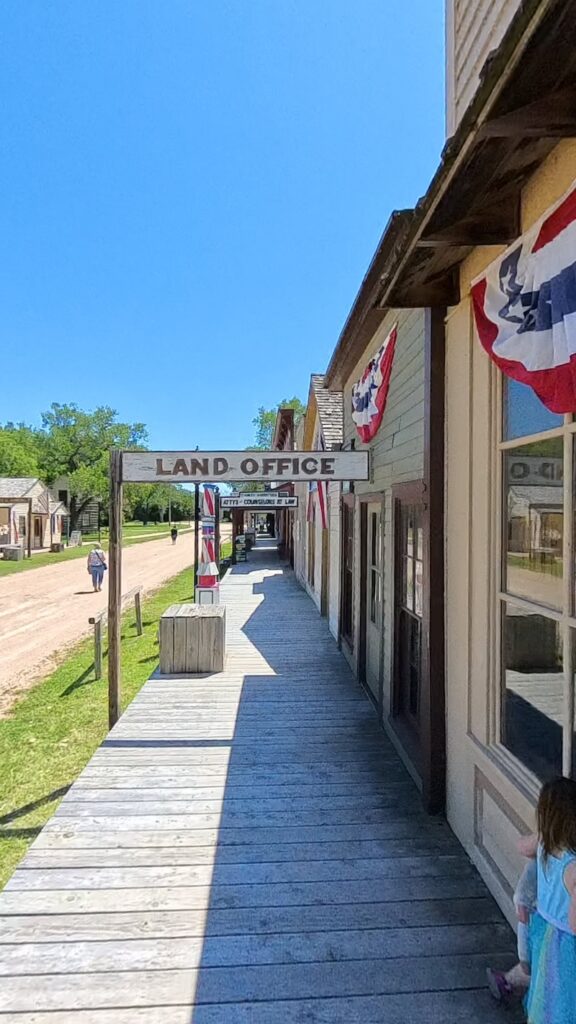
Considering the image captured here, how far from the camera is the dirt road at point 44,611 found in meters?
9.59

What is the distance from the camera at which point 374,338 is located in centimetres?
630

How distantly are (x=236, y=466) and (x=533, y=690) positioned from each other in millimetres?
3310

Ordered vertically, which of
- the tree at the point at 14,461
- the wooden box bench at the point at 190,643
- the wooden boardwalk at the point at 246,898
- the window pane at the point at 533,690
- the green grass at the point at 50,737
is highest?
the tree at the point at 14,461

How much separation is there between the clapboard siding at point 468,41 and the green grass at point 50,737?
581 centimetres

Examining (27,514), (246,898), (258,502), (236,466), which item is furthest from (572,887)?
(27,514)

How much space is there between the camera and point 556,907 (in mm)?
1867

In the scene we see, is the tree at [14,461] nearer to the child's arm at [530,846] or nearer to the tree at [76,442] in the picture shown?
the tree at [76,442]

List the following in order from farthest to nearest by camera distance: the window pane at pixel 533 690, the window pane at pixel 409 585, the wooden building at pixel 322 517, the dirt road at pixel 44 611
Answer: the wooden building at pixel 322 517 < the dirt road at pixel 44 611 < the window pane at pixel 409 585 < the window pane at pixel 533 690

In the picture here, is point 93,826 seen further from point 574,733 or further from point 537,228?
point 537,228

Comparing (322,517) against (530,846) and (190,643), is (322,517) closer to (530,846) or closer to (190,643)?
(190,643)

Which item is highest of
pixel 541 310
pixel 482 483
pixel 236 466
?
pixel 541 310

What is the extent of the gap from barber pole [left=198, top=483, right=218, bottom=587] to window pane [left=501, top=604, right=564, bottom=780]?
7.36 m

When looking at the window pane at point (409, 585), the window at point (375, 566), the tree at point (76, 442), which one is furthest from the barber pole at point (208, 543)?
the tree at point (76, 442)

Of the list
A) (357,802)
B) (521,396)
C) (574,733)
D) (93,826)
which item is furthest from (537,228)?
(93,826)
